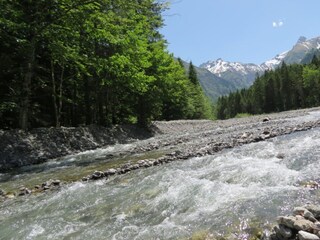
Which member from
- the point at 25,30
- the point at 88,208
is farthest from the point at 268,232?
the point at 25,30

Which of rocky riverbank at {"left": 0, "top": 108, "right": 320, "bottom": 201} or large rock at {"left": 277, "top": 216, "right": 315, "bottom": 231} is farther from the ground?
large rock at {"left": 277, "top": 216, "right": 315, "bottom": 231}

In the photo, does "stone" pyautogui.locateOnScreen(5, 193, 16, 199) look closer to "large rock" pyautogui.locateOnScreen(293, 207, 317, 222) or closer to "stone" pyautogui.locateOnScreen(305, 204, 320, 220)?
"large rock" pyautogui.locateOnScreen(293, 207, 317, 222)

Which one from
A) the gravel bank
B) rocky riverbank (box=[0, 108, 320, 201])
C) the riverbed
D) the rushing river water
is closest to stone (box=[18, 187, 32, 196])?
rocky riverbank (box=[0, 108, 320, 201])

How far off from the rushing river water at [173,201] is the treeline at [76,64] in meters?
12.0

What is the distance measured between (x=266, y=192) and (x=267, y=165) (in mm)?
2482

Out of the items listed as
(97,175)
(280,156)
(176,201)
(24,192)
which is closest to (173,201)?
(176,201)

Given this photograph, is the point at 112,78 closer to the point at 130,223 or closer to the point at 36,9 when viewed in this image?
the point at 36,9

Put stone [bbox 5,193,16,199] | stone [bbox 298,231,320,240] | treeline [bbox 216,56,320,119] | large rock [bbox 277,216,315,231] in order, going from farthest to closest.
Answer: treeline [bbox 216,56,320,119] → stone [bbox 5,193,16,199] → large rock [bbox 277,216,315,231] → stone [bbox 298,231,320,240]

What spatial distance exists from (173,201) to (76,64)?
19.2 meters

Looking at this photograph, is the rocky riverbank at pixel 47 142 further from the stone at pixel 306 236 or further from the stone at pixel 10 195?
the stone at pixel 306 236

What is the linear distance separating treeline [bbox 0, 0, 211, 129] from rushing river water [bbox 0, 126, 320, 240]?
12027 millimetres

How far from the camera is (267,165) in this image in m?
9.98

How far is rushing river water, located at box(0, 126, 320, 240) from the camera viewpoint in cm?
664

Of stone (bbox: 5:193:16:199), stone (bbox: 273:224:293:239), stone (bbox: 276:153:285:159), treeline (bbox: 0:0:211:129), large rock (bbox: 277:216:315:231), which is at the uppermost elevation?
treeline (bbox: 0:0:211:129)
